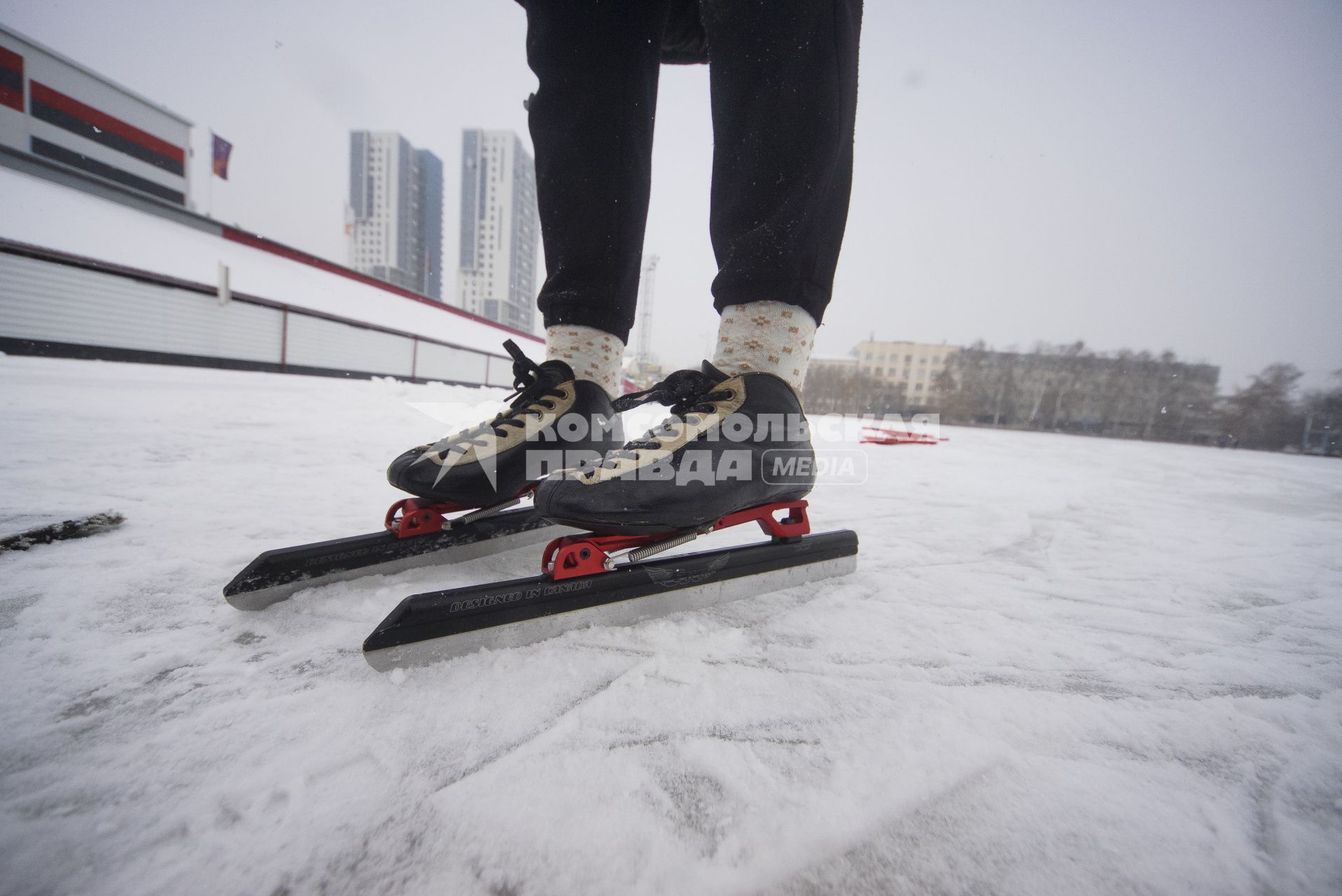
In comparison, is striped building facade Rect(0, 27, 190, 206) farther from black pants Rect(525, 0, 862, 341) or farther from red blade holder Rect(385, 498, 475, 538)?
red blade holder Rect(385, 498, 475, 538)

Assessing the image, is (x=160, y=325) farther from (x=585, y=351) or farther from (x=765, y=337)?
(x=765, y=337)

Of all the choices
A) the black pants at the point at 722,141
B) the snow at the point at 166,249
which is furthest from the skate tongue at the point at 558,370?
the snow at the point at 166,249

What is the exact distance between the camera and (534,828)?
317mm

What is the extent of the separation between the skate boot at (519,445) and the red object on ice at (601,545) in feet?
0.60

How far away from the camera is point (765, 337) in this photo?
0.72 meters

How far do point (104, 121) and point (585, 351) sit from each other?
46.0ft

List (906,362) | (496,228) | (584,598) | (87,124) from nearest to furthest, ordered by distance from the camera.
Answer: (584,598) → (87,124) → (496,228) → (906,362)

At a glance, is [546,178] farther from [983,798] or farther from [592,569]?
[983,798]

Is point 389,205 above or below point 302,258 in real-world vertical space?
A: above

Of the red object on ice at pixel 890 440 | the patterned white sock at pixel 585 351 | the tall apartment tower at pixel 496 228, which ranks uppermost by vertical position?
the tall apartment tower at pixel 496 228

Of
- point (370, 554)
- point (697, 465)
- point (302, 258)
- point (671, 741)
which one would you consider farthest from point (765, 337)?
point (302, 258)

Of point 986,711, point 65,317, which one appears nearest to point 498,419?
point 986,711

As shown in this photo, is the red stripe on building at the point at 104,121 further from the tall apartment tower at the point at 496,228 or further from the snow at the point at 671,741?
the tall apartment tower at the point at 496,228

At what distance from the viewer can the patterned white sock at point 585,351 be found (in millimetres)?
898
